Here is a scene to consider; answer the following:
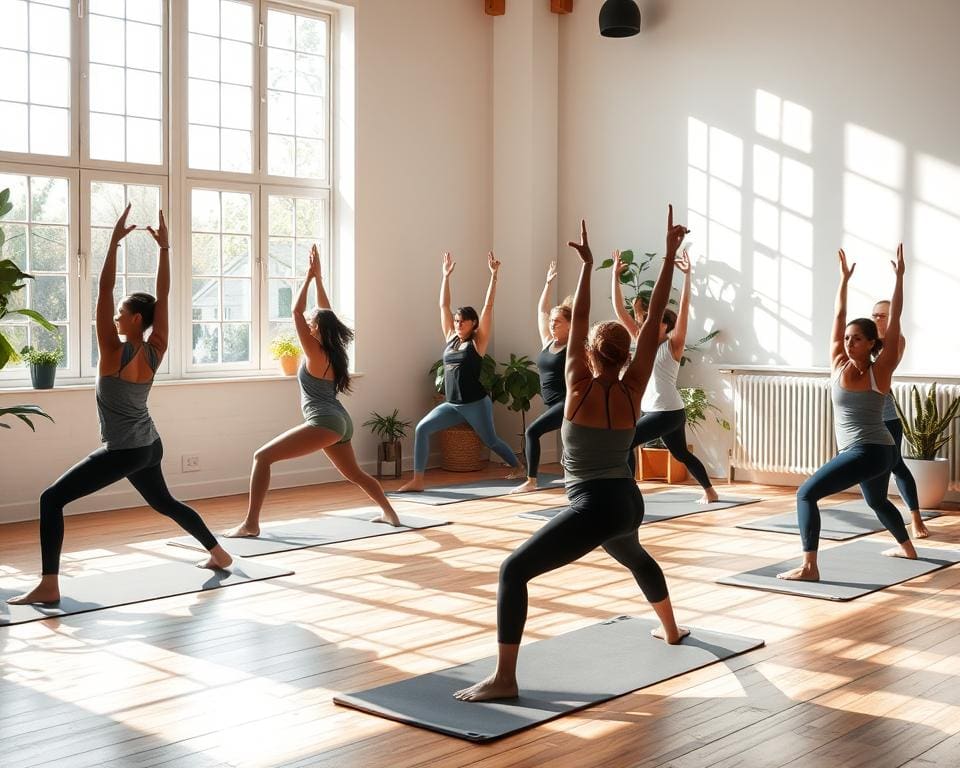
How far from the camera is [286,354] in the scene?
7.79 m

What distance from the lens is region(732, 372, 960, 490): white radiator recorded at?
25.0 ft

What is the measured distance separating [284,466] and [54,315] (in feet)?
6.16

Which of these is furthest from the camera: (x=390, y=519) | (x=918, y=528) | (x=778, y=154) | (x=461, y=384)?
(x=778, y=154)

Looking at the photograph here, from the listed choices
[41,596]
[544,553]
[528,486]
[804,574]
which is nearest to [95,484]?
[41,596]

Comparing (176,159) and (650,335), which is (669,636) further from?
(176,159)

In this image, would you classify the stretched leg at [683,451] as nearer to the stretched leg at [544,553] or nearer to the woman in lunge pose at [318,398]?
the woman in lunge pose at [318,398]

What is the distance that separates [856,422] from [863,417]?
0.04 m

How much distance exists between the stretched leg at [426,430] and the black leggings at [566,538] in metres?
4.15

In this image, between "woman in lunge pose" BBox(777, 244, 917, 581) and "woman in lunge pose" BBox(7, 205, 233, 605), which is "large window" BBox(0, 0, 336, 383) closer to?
"woman in lunge pose" BBox(7, 205, 233, 605)

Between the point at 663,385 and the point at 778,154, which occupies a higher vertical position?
the point at 778,154

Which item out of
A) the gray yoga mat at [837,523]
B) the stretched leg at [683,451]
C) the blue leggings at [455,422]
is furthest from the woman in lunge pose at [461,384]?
the gray yoga mat at [837,523]

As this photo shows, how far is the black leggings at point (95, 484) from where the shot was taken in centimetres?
449

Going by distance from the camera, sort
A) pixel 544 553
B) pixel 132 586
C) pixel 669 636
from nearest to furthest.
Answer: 1. pixel 544 553
2. pixel 669 636
3. pixel 132 586

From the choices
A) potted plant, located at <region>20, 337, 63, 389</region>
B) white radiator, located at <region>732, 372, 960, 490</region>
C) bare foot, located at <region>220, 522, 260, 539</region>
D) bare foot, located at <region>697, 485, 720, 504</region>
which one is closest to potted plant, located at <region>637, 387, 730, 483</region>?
white radiator, located at <region>732, 372, 960, 490</region>
